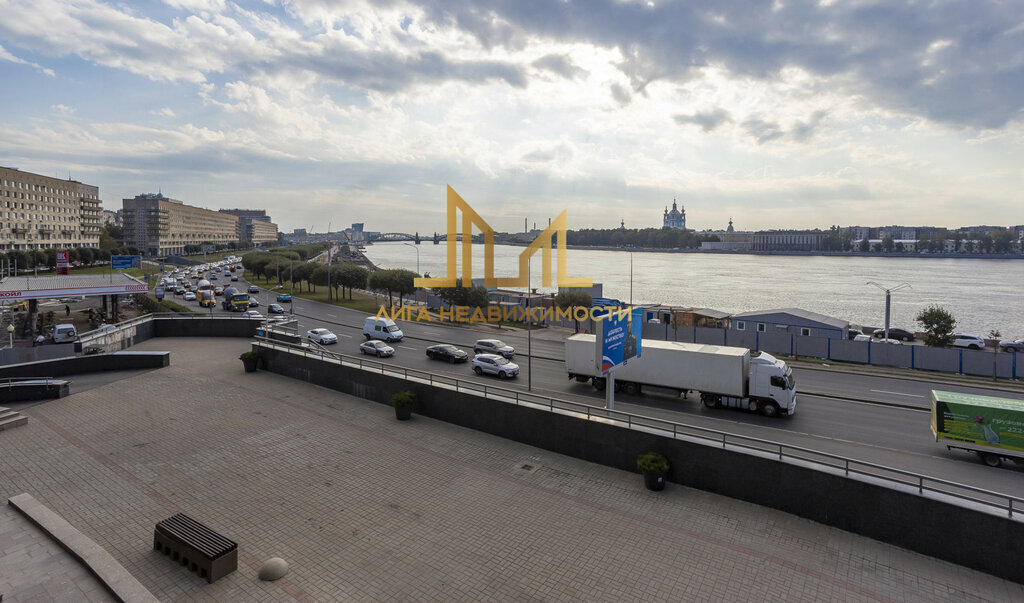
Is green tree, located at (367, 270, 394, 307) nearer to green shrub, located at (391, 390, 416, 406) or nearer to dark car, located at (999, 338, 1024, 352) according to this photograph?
green shrub, located at (391, 390, 416, 406)

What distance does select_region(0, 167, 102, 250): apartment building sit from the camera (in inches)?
3536

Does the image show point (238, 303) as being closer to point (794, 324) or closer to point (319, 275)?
point (319, 275)

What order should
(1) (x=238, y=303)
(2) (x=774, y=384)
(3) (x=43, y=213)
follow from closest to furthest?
1. (2) (x=774, y=384)
2. (1) (x=238, y=303)
3. (3) (x=43, y=213)

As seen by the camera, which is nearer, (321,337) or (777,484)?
(777,484)

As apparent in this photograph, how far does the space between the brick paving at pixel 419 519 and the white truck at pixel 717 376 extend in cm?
729

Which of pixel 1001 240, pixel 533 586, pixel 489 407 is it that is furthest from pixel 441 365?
pixel 1001 240

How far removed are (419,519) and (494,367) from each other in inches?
595

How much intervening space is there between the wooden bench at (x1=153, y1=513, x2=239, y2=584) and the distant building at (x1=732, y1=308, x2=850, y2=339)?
113ft

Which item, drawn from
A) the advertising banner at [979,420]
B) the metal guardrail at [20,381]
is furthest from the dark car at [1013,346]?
the metal guardrail at [20,381]

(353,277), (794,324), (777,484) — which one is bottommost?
(777,484)

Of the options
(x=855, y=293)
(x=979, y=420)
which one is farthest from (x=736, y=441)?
(x=855, y=293)

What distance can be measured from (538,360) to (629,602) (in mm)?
A: 22209

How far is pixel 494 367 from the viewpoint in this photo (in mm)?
25594

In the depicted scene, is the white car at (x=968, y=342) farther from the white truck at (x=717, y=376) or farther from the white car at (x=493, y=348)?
the white car at (x=493, y=348)
